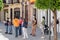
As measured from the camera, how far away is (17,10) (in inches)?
1976

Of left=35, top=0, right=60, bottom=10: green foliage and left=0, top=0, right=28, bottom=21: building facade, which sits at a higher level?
left=35, top=0, right=60, bottom=10: green foliage

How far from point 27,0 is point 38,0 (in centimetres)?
2920

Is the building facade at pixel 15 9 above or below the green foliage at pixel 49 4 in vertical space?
below

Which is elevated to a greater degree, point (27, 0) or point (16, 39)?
point (27, 0)

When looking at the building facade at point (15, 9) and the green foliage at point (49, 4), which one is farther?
the building facade at point (15, 9)

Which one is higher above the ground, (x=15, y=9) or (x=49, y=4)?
(x=49, y=4)

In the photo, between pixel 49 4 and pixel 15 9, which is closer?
pixel 49 4

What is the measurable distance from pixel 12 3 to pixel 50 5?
40283 mm

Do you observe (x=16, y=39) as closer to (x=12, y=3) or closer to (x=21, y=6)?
(x=21, y=6)

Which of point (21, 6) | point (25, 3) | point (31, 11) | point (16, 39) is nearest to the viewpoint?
point (16, 39)

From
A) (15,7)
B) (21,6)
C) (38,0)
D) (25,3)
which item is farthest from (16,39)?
(15,7)

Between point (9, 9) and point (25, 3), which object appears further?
point (9, 9)

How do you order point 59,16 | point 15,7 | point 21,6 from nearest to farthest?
1. point 59,16
2. point 21,6
3. point 15,7

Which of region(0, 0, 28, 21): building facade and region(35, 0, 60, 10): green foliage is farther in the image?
region(0, 0, 28, 21): building facade
